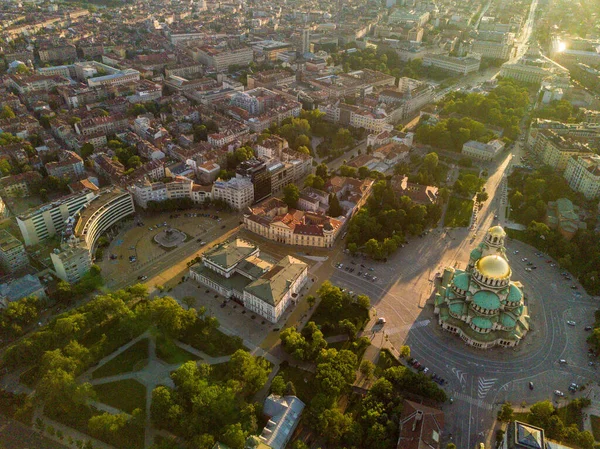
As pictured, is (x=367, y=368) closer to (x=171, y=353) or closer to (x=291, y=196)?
(x=171, y=353)

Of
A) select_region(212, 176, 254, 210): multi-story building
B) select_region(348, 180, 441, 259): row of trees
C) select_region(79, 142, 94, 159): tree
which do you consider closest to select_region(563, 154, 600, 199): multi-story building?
select_region(348, 180, 441, 259): row of trees

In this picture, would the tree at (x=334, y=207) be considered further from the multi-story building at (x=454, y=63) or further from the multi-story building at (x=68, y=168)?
the multi-story building at (x=454, y=63)

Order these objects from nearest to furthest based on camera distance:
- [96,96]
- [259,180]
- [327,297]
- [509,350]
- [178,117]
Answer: [509,350] < [327,297] < [259,180] < [178,117] < [96,96]

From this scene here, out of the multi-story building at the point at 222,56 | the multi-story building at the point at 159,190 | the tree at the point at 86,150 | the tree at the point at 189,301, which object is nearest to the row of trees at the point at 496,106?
the multi-story building at the point at 222,56

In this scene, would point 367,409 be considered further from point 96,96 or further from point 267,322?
point 96,96

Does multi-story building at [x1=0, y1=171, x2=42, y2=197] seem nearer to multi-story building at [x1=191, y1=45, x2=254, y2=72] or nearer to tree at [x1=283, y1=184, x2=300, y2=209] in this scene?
tree at [x1=283, y1=184, x2=300, y2=209]

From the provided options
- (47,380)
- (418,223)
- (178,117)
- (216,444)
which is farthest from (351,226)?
(178,117)
